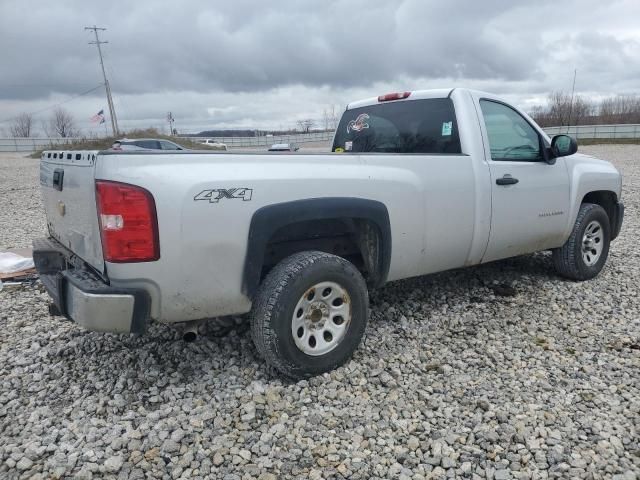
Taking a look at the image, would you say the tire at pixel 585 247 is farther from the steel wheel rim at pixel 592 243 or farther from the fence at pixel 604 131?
the fence at pixel 604 131

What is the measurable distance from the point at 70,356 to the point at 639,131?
5139cm

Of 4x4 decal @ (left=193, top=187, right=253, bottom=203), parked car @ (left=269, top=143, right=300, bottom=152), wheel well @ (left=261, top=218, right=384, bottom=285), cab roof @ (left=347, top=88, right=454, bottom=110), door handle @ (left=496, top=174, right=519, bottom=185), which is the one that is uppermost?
Answer: cab roof @ (left=347, top=88, right=454, bottom=110)

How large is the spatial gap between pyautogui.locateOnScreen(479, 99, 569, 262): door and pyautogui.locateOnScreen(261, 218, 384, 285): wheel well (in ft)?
3.75

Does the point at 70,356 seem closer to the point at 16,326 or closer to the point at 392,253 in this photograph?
the point at 16,326

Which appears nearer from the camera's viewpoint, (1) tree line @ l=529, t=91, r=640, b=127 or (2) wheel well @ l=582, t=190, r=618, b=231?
(2) wheel well @ l=582, t=190, r=618, b=231

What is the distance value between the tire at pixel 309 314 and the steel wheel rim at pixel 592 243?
2.95 meters

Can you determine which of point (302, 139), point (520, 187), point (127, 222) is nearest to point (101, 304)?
point (127, 222)

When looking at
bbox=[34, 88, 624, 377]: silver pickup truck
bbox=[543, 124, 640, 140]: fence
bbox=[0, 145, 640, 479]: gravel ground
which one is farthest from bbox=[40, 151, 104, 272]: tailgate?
bbox=[543, 124, 640, 140]: fence

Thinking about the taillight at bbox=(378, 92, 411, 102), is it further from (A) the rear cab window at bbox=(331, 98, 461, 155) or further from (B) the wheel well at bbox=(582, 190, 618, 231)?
(B) the wheel well at bbox=(582, 190, 618, 231)

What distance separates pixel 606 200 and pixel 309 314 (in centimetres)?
391

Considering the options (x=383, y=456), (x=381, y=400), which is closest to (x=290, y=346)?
(x=381, y=400)

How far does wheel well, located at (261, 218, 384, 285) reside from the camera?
3.15 m

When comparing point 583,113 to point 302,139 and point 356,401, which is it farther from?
point 356,401

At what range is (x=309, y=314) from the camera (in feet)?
10.1
